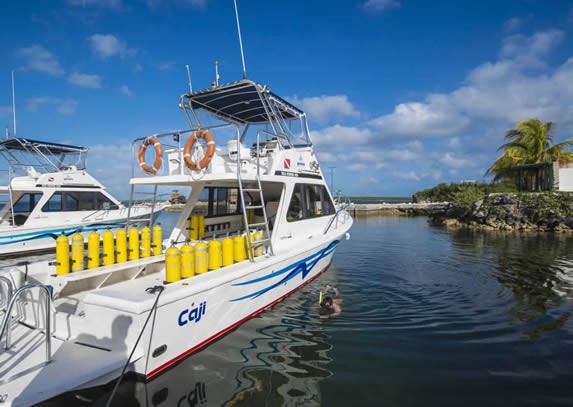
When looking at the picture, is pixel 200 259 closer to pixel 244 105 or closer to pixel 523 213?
pixel 244 105

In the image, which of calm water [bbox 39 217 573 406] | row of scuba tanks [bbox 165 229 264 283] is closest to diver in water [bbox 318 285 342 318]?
calm water [bbox 39 217 573 406]

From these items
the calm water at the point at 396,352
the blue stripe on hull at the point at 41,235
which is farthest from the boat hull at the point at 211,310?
the blue stripe on hull at the point at 41,235

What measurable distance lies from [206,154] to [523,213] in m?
20.0

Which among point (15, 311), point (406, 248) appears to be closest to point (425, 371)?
point (15, 311)

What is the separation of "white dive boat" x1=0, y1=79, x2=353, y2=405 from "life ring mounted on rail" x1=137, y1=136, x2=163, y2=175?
0.02m

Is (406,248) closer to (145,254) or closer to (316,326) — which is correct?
(316,326)

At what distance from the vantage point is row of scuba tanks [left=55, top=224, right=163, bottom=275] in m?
4.25

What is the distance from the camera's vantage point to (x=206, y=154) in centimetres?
486

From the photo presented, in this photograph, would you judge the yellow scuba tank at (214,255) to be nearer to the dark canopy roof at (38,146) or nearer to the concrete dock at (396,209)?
the dark canopy roof at (38,146)

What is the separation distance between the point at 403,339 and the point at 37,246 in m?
12.5

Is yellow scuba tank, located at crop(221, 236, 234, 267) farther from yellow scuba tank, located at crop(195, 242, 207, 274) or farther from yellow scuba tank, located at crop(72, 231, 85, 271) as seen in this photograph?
yellow scuba tank, located at crop(72, 231, 85, 271)

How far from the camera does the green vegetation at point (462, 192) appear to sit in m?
22.8

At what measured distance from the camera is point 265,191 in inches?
303

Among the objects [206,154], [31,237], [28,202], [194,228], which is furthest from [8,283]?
[28,202]
